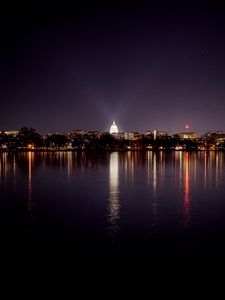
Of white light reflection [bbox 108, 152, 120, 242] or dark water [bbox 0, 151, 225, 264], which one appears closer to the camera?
dark water [bbox 0, 151, 225, 264]

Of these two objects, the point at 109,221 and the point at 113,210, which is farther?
the point at 113,210

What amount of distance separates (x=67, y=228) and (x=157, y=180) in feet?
54.4

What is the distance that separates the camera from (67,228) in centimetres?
1332

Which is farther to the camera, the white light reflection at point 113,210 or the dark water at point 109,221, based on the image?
the white light reflection at point 113,210

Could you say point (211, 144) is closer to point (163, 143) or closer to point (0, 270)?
point (163, 143)

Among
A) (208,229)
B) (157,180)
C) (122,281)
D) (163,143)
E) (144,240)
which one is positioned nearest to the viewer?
(122,281)

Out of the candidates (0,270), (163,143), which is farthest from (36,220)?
(163,143)

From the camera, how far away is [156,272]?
910 cm

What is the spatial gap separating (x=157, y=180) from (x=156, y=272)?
20.2m

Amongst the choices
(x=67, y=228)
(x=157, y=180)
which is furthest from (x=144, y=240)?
(x=157, y=180)

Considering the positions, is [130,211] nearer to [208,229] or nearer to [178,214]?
[178,214]

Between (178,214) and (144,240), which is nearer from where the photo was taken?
(144,240)

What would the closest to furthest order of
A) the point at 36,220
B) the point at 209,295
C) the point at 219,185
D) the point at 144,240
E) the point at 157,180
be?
the point at 209,295 < the point at 144,240 < the point at 36,220 < the point at 219,185 < the point at 157,180

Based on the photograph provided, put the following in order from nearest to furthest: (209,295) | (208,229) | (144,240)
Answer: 1. (209,295)
2. (144,240)
3. (208,229)
